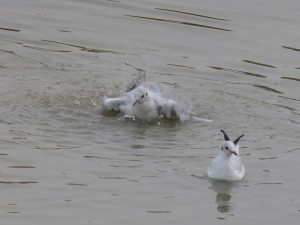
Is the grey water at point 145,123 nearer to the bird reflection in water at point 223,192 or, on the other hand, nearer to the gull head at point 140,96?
the bird reflection in water at point 223,192

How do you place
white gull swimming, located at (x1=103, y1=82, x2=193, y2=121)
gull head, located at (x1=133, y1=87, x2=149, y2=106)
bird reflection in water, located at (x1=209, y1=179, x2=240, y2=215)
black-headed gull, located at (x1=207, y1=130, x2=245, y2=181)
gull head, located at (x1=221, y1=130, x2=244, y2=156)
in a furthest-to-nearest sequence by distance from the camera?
gull head, located at (x1=133, y1=87, x2=149, y2=106) → white gull swimming, located at (x1=103, y1=82, x2=193, y2=121) → gull head, located at (x1=221, y1=130, x2=244, y2=156) → black-headed gull, located at (x1=207, y1=130, x2=245, y2=181) → bird reflection in water, located at (x1=209, y1=179, x2=240, y2=215)

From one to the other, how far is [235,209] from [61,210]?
1.81 metres

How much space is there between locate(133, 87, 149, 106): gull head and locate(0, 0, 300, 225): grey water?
34 centimetres

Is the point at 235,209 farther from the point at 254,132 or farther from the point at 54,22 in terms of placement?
the point at 54,22

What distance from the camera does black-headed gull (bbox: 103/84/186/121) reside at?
46.4ft

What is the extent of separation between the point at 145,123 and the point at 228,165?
7.84 ft

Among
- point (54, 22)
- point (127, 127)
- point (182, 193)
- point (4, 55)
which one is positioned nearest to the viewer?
point (182, 193)

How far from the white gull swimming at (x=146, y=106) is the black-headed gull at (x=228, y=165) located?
1819 mm

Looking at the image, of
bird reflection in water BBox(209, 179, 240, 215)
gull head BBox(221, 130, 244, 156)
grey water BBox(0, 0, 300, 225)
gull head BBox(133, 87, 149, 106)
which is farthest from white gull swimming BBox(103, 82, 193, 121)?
bird reflection in water BBox(209, 179, 240, 215)

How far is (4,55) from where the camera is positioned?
15.9 metres

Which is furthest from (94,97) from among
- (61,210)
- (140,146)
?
(61,210)

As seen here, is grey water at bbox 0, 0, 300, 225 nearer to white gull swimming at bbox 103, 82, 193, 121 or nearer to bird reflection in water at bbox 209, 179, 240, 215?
bird reflection in water at bbox 209, 179, 240, 215

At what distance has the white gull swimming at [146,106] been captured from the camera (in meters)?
14.1

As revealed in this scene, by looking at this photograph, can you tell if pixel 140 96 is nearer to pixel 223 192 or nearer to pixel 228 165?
pixel 228 165
